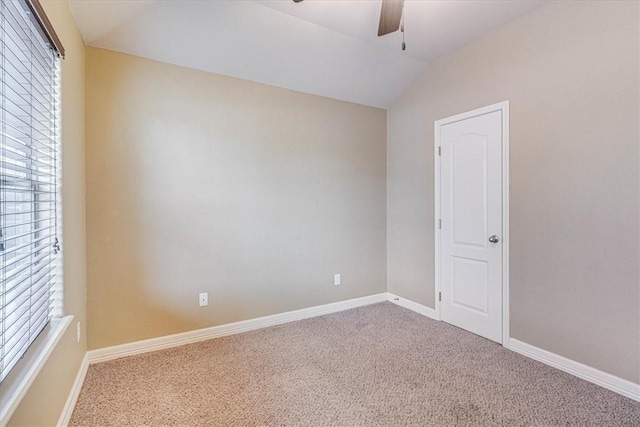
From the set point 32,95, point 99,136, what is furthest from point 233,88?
point 32,95

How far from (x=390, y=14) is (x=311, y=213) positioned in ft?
6.54

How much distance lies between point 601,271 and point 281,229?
8.35ft

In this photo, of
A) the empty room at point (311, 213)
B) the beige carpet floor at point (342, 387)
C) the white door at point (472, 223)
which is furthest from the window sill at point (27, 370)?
the white door at point (472, 223)

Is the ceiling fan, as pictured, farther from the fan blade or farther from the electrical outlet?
the electrical outlet

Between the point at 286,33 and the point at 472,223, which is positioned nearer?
the point at 286,33

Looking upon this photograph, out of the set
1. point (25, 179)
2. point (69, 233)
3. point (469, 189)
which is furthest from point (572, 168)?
point (69, 233)

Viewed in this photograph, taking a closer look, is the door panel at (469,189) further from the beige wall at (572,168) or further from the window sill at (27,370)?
the window sill at (27,370)

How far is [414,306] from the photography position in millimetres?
3514

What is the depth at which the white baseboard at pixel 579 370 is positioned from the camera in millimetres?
1953

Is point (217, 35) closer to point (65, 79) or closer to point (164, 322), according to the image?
point (65, 79)

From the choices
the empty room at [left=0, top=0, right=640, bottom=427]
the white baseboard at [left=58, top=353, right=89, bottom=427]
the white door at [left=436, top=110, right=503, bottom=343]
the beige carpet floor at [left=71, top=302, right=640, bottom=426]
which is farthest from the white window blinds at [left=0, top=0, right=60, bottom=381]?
the white door at [left=436, top=110, right=503, bottom=343]

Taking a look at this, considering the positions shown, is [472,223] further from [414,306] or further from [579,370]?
[579,370]

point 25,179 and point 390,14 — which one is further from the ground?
point 390,14

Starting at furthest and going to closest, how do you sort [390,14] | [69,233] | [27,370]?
[69,233], [390,14], [27,370]
